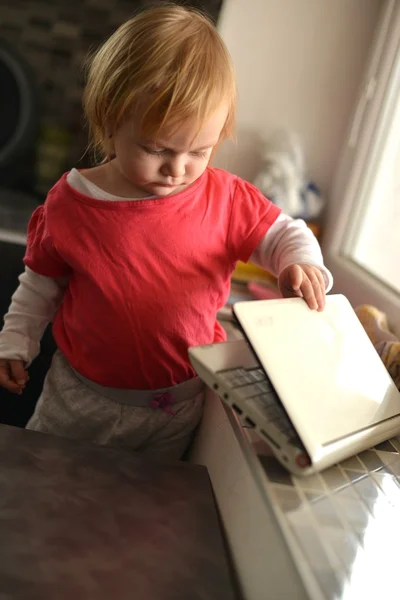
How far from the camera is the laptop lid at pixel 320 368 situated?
53cm

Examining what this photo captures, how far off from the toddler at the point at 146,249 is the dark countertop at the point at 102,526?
16 cm

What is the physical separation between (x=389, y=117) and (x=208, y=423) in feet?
2.23

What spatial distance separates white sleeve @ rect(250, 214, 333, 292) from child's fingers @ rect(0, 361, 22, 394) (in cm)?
35

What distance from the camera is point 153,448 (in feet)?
2.71

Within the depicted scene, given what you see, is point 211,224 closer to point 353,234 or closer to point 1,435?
point 1,435

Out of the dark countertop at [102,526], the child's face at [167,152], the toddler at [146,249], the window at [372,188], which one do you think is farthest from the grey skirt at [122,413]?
the window at [372,188]

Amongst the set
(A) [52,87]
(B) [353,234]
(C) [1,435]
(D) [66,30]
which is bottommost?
(C) [1,435]

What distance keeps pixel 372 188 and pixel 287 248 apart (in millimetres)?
519

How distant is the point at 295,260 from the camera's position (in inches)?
26.6

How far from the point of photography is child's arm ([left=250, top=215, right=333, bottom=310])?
24.7 inches

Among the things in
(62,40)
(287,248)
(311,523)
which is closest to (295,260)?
(287,248)

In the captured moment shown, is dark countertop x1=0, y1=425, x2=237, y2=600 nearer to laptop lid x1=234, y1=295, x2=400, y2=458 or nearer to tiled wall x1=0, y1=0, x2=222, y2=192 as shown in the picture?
laptop lid x1=234, y1=295, x2=400, y2=458

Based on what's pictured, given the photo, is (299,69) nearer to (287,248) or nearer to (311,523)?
(287,248)

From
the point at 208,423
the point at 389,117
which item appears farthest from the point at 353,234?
the point at 208,423
